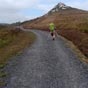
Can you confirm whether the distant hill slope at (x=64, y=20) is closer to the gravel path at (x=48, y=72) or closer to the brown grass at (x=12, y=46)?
the brown grass at (x=12, y=46)

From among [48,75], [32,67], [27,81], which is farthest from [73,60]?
[27,81]

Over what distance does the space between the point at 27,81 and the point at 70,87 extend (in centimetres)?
279

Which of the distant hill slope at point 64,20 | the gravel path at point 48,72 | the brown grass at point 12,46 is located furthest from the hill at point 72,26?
the brown grass at point 12,46

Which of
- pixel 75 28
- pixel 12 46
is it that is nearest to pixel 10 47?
pixel 12 46

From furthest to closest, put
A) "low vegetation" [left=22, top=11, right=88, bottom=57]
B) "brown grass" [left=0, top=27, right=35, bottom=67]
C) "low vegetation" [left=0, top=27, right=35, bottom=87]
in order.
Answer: "low vegetation" [left=22, top=11, right=88, bottom=57], "brown grass" [left=0, top=27, right=35, bottom=67], "low vegetation" [left=0, top=27, right=35, bottom=87]

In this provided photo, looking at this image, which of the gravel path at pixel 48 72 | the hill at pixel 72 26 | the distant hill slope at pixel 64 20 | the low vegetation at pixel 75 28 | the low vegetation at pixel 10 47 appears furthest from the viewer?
the distant hill slope at pixel 64 20

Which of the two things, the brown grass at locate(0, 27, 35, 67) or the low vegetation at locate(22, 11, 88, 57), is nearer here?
the brown grass at locate(0, 27, 35, 67)

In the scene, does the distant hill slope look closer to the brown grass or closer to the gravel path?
the brown grass

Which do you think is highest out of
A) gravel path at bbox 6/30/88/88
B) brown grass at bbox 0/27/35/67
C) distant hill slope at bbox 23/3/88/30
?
gravel path at bbox 6/30/88/88

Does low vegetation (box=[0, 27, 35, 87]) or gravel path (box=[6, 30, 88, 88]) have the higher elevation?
gravel path (box=[6, 30, 88, 88])

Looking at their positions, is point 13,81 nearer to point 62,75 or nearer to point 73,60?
point 62,75

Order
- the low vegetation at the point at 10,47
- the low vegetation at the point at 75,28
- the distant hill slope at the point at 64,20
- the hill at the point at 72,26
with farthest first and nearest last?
the distant hill slope at the point at 64,20 → the hill at the point at 72,26 → the low vegetation at the point at 75,28 → the low vegetation at the point at 10,47

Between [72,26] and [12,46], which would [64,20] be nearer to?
[72,26]

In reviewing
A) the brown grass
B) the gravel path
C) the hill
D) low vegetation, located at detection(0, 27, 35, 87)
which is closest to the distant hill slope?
the hill
